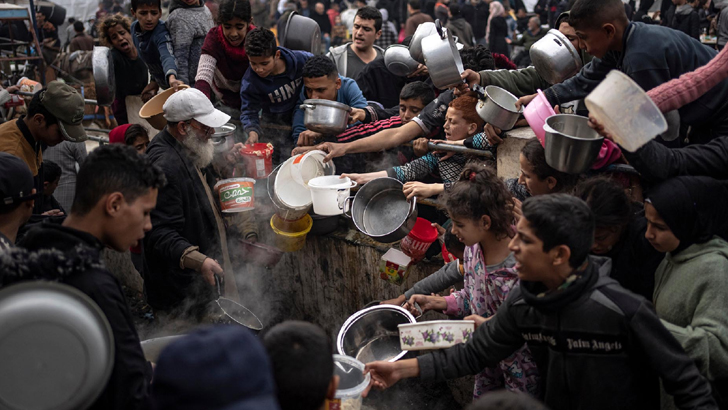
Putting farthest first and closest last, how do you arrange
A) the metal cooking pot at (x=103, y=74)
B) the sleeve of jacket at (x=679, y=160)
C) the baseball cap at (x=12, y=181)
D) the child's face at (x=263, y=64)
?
the metal cooking pot at (x=103, y=74) < the child's face at (x=263, y=64) < the baseball cap at (x=12, y=181) < the sleeve of jacket at (x=679, y=160)

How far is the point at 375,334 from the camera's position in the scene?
3.42m

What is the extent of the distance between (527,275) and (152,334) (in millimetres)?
3563

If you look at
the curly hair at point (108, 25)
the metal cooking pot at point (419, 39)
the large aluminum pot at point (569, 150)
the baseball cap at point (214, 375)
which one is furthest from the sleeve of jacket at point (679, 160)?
the curly hair at point (108, 25)

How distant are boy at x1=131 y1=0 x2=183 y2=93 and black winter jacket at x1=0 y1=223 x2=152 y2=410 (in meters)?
4.14

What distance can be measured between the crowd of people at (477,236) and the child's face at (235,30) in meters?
0.60

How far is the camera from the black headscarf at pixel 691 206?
2.49 metres

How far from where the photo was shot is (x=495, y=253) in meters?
2.85

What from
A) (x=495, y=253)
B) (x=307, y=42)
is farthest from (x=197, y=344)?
(x=307, y=42)

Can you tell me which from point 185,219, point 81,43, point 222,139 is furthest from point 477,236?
point 81,43

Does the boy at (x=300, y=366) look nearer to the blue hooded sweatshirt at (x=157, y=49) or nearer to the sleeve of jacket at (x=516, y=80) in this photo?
the sleeve of jacket at (x=516, y=80)

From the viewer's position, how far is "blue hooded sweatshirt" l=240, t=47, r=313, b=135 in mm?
5137

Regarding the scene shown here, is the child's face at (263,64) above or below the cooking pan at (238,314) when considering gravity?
above

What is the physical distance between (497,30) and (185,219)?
10.7m

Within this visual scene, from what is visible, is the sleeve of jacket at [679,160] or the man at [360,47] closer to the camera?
the sleeve of jacket at [679,160]
